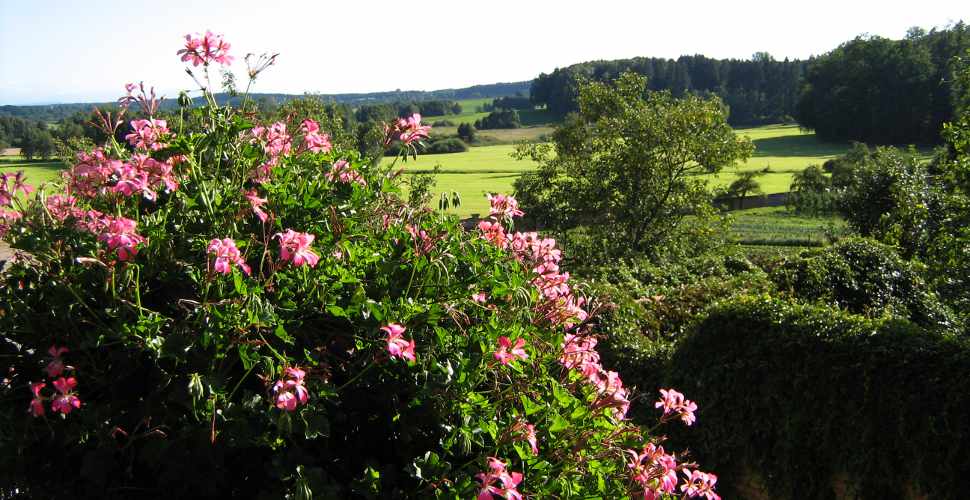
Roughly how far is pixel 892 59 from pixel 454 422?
270ft

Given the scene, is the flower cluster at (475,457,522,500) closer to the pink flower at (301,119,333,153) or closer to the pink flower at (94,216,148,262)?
the pink flower at (94,216,148,262)

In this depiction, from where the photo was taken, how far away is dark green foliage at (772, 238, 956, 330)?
32.5ft

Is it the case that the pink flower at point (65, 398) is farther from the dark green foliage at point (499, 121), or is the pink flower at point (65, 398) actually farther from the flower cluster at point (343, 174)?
the dark green foliage at point (499, 121)

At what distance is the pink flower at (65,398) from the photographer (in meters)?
1.74

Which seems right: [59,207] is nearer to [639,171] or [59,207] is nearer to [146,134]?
[146,134]

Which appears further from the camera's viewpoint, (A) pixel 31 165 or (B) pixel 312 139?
(A) pixel 31 165

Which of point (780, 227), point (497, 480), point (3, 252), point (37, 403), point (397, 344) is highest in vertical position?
point (397, 344)

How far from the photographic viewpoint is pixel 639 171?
18094 mm

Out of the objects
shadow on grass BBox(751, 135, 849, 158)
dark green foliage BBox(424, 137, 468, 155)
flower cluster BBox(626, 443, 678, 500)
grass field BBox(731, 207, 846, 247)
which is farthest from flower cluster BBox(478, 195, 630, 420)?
shadow on grass BBox(751, 135, 849, 158)

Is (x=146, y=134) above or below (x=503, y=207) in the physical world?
above

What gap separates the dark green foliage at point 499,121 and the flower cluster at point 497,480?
3205 inches

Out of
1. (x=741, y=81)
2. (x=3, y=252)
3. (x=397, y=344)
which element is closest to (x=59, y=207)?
(x=397, y=344)

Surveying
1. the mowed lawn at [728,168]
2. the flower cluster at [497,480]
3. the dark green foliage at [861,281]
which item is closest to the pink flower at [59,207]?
the flower cluster at [497,480]

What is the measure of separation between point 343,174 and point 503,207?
2.19 feet
